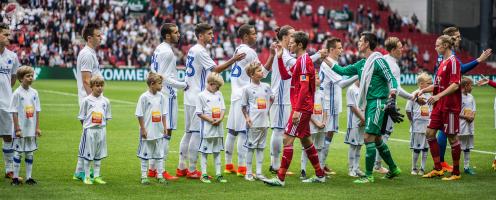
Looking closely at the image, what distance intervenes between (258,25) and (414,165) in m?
38.3

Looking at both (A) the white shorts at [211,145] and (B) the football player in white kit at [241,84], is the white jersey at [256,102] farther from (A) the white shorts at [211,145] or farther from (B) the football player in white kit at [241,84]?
A: (A) the white shorts at [211,145]

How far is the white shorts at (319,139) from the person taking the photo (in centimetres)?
1309

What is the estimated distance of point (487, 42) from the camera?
172ft

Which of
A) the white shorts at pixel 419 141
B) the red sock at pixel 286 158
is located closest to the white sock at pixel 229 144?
the red sock at pixel 286 158

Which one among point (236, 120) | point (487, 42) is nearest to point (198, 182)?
point (236, 120)

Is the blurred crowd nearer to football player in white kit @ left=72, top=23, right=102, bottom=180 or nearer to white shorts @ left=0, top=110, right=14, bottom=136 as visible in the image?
football player in white kit @ left=72, top=23, right=102, bottom=180

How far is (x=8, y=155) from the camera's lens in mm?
12141

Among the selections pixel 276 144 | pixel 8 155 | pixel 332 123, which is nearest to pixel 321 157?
pixel 332 123

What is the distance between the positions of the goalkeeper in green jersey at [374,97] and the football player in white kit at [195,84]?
6.82ft

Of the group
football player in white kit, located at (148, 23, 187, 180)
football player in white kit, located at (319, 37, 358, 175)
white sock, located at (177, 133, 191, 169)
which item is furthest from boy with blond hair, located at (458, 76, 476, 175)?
football player in white kit, located at (148, 23, 187, 180)

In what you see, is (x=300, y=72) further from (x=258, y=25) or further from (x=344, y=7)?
(x=344, y=7)

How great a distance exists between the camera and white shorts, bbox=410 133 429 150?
13523 millimetres

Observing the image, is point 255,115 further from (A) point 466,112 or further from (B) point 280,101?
(A) point 466,112

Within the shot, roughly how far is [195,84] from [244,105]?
0.90 m
